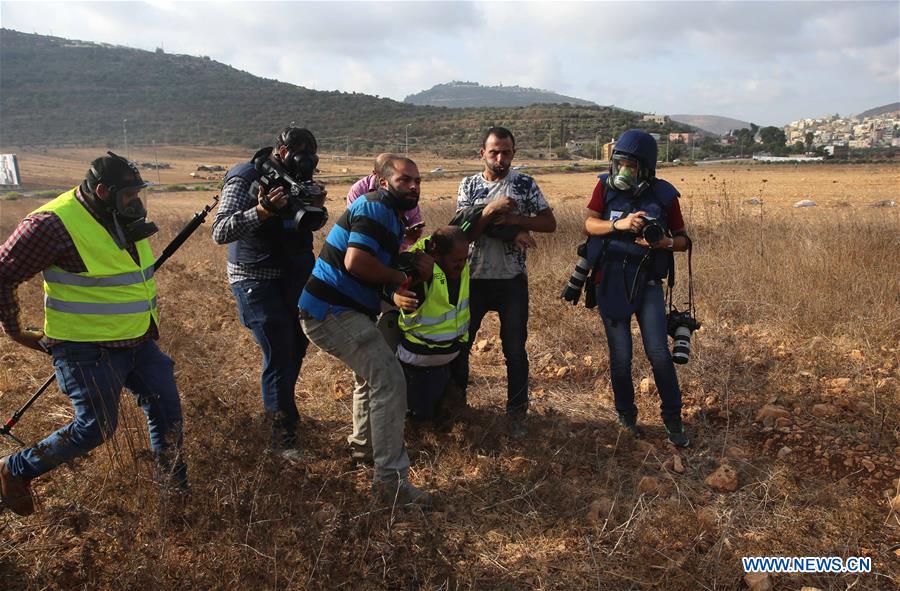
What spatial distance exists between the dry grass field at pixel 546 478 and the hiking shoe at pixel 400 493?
105mm

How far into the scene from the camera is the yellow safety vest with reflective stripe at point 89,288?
9.16 feet

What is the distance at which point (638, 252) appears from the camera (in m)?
3.78

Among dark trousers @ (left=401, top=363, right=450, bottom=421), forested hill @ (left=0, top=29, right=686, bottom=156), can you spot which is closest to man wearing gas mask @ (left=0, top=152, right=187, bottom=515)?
dark trousers @ (left=401, top=363, right=450, bottom=421)

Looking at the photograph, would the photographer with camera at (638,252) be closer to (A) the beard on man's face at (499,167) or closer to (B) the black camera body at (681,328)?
(B) the black camera body at (681,328)

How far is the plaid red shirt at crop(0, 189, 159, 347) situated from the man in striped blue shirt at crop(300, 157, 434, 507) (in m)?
1.06

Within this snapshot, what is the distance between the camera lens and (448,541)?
293cm

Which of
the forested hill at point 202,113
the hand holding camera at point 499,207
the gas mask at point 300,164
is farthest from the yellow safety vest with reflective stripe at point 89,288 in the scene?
the forested hill at point 202,113

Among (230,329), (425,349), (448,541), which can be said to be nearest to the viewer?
(448,541)

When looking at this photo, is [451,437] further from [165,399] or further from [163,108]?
[163,108]

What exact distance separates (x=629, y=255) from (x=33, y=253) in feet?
10.2

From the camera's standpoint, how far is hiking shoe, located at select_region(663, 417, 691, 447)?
3.81m

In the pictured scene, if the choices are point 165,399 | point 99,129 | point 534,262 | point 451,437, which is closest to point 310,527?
point 165,399

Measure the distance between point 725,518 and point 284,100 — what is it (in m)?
109

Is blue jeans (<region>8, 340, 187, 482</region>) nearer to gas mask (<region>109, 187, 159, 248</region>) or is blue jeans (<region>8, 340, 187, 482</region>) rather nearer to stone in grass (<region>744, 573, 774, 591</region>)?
gas mask (<region>109, 187, 159, 248</region>)
